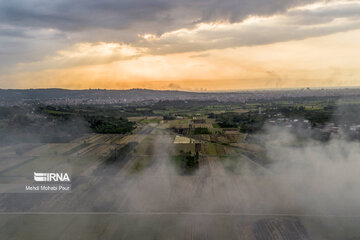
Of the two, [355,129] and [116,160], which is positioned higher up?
[355,129]

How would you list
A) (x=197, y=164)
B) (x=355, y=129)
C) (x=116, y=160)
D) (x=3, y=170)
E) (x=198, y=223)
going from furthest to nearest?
1. (x=355, y=129)
2. (x=116, y=160)
3. (x=197, y=164)
4. (x=3, y=170)
5. (x=198, y=223)

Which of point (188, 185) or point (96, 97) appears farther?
point (96, 97)

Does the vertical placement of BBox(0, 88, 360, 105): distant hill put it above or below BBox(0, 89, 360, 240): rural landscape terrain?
above

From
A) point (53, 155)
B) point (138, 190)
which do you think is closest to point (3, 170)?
point (53, 155)

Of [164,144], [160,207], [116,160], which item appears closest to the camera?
[160,207]

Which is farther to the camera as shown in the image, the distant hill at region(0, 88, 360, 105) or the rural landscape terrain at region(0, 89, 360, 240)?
the distant hill at region(0, 88, 360, 105)

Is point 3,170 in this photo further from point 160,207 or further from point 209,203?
point 209,203

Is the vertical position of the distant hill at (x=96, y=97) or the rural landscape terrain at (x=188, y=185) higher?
the distant hill at (x=96, y=97)

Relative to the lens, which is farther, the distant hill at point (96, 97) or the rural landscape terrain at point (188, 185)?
the distant hill at point (96, 97)

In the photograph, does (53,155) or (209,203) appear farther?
(53,155)

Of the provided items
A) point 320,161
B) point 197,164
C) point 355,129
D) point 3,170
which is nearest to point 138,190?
point 197,164

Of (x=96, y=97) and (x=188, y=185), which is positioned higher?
(x=96, y=97)
